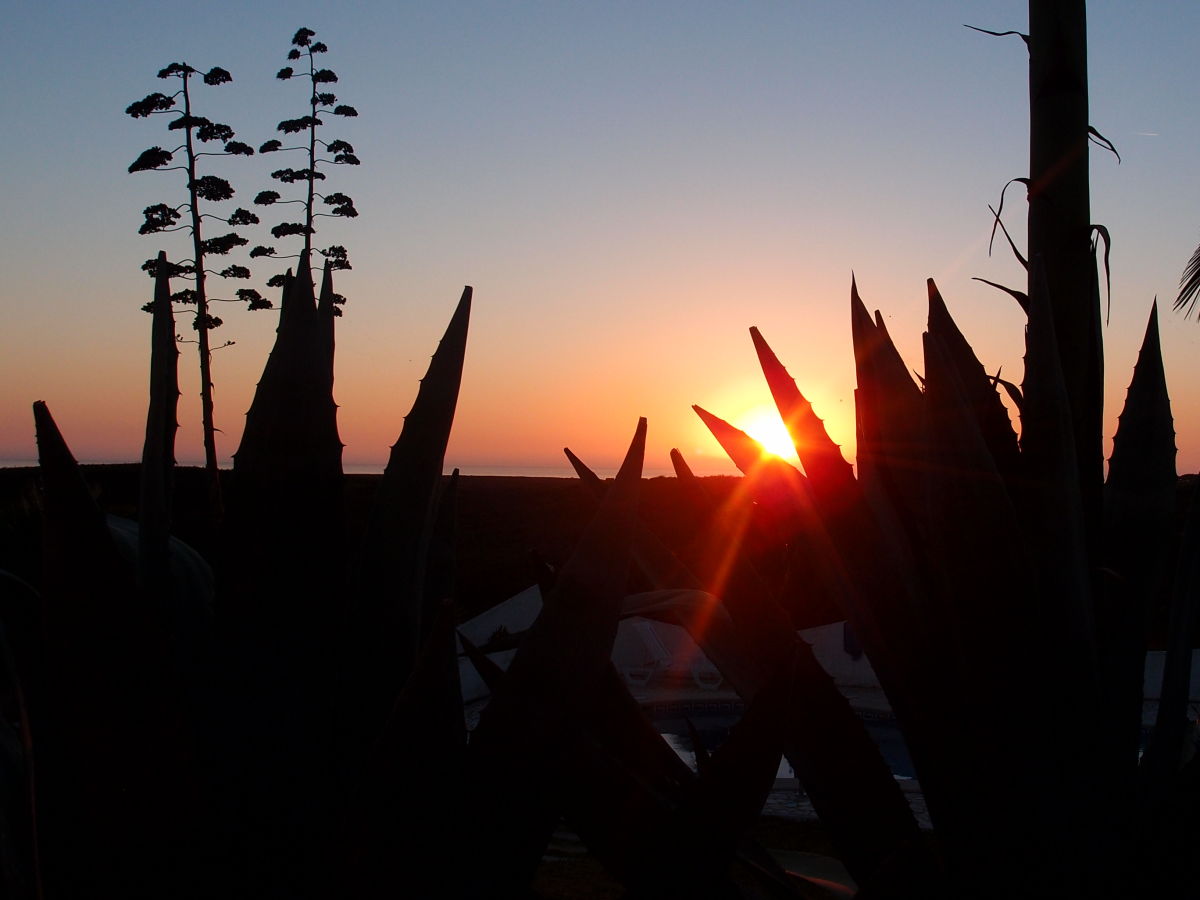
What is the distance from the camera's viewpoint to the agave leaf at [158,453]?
80 cm

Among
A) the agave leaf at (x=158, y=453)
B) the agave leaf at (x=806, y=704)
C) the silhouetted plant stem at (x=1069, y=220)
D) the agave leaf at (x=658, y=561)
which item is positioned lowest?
the agave leaf at (x=806, y=704)

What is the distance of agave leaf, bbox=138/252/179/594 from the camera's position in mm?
800

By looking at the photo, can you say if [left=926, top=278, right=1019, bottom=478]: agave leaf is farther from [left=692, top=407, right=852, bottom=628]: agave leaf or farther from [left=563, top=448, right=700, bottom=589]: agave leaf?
[left=563, top=448, right=700, bottom=589]: agave leaf

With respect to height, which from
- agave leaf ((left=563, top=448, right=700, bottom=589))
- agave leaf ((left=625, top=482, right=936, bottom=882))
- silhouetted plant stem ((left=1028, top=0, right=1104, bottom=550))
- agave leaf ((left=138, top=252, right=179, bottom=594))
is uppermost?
silhouetted plant stem ((left=1028, top=0, right=1104, bottom=550))

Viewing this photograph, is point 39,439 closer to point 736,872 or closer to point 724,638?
point 724,638

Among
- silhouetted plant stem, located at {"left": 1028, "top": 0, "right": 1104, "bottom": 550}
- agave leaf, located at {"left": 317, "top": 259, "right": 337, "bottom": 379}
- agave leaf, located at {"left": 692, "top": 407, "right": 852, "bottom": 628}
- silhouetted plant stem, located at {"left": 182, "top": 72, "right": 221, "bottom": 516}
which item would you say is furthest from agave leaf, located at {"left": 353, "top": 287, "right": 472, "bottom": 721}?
silhouetted plant stem, located at {"left": 182, "top": 72, "right": 221, "bottom": 516}

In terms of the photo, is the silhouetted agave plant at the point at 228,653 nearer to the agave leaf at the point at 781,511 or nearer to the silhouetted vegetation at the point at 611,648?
the silhouetted vegetation at the point at 611,648

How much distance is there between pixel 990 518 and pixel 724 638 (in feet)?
0.95

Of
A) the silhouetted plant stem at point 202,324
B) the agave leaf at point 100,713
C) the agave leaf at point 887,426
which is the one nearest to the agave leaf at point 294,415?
the agave leaf at point 100,713

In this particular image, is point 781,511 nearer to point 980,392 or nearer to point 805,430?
point 805,430

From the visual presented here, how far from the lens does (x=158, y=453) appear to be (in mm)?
823

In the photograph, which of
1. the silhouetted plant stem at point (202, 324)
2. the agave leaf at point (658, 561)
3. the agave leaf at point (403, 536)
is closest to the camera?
the agave leaf at point (403, 536)

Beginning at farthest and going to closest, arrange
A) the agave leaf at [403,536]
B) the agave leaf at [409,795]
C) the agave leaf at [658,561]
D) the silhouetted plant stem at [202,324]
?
the silhouetted plant stem at [202,324] < the agave leaf at [658,561] < the agave leaf at [403,536] < the agave leaf at [409,795]

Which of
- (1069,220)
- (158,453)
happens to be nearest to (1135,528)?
(1069,220)
